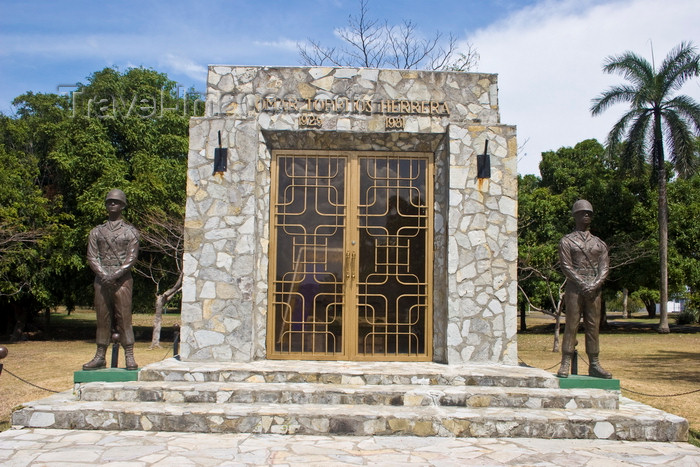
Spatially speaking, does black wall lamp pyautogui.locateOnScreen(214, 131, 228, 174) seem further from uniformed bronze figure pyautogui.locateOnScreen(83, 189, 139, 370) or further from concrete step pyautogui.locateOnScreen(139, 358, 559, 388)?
concrete step pyautogui.locateOnScreen(139, 358, 559, 388)

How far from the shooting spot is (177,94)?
21.5 metres

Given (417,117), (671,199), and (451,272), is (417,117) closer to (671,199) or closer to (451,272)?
(451,272)

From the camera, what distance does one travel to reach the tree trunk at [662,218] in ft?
72.1

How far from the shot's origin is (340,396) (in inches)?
245

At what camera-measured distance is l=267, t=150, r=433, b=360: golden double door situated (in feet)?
26.8

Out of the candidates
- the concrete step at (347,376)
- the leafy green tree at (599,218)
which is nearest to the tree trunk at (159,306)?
the concrete step at (347,376)

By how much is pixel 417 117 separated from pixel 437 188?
1.04 metres

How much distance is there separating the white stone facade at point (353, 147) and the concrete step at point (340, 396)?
1328 millimetres

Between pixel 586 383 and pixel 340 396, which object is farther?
pixel 586 383

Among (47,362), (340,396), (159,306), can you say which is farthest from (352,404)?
(159,306)

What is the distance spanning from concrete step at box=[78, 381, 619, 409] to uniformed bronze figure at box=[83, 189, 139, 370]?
1.79 feet

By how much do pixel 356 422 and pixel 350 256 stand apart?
2968mm

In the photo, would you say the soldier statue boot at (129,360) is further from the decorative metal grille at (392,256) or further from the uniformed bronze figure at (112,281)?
the decorative metal grille at (392,256)

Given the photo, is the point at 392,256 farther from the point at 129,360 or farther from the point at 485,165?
the point at 129,360
